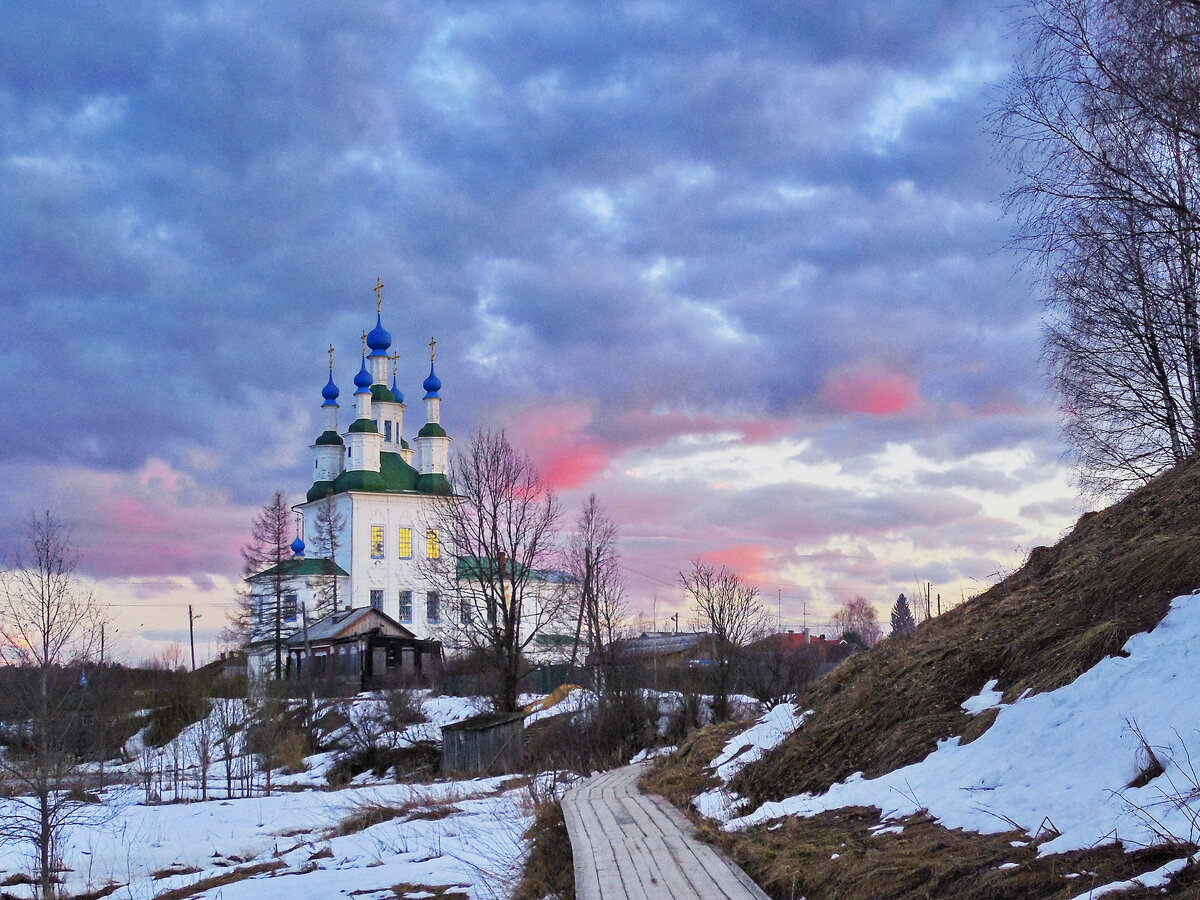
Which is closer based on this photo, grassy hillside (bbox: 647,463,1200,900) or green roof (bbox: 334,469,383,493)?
grassy hillside (bbox: 647,463,1200,900)

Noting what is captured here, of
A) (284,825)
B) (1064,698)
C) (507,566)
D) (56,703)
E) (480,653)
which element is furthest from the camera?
(507,566)

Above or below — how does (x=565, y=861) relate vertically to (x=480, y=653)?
below

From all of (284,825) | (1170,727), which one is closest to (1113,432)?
(1170,727)

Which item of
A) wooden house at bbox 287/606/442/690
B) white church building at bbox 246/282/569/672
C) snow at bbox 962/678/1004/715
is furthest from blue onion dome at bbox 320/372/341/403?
snow at bbox 962/678/1004/715

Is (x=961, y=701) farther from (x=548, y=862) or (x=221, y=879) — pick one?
(x=221, y=879)

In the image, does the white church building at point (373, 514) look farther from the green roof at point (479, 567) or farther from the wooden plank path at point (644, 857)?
the wooden plank path at point (644, 857)

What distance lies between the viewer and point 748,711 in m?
27.7

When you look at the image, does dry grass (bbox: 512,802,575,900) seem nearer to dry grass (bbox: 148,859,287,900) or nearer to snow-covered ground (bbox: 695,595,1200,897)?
snow-covered ground (bbox: 695,595,1200,897)

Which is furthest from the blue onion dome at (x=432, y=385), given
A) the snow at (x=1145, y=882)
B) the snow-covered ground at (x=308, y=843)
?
the snow at (x=1145, y=882)

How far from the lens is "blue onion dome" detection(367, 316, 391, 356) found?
72812 mm

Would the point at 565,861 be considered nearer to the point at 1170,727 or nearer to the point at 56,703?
the point at 1170,727

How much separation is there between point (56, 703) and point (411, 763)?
42.9ft

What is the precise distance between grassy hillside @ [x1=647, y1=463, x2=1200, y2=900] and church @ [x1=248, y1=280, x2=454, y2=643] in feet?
175

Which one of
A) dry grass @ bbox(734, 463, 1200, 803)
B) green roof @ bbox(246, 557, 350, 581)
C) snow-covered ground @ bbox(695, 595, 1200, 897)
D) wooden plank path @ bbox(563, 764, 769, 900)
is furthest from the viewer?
green roof @ bbox(246, 557, 350, 581)
